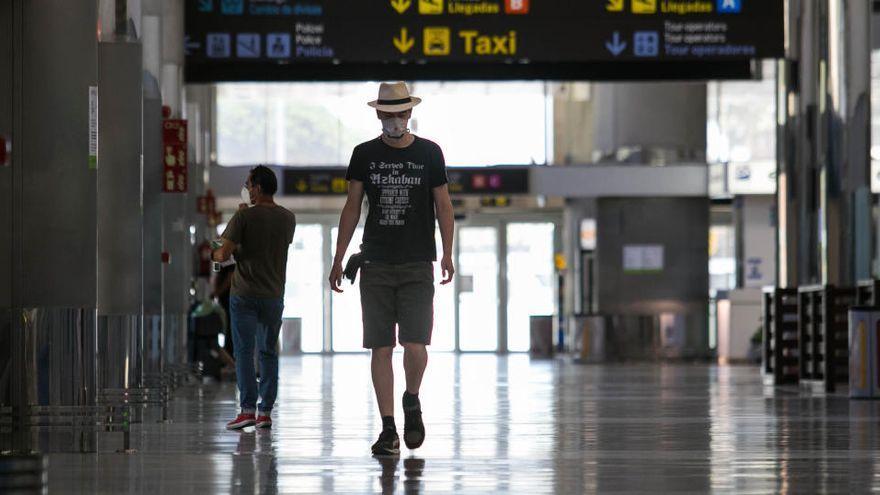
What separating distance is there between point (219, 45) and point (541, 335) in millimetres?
16928

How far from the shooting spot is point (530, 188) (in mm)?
→ 27484

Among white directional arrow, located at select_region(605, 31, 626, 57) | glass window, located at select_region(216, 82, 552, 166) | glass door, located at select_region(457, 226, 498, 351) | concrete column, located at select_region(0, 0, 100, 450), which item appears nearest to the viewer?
concrete column, located at select_region(0, 0, 100, 450)

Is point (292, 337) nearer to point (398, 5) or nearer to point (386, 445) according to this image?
point (398, 5)

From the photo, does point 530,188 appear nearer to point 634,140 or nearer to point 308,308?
point 634,140

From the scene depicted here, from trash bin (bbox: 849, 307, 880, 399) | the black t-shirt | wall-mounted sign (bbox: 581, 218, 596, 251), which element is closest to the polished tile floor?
trash bin (bbox: 849, 307, 880, 399)

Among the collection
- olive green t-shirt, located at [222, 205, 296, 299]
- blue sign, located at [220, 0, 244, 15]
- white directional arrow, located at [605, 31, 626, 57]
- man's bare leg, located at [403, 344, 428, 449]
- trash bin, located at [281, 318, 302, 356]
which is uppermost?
blue sign, located at [220, 0, 244, 15]

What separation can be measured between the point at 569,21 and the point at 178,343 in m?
4.96

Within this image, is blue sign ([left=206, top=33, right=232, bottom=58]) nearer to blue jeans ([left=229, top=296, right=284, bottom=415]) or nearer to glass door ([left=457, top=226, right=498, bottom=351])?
blue jeans ([left=229, top=296, right=284, bottom=415])

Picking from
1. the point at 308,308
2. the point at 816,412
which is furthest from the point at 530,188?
the point at 816,412

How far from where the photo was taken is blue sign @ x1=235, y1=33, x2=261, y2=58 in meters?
16.0

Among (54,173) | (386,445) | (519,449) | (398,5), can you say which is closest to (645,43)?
(398,5)

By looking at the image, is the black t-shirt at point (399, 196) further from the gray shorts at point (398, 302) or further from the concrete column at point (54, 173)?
the concrete column at point (54, 173)

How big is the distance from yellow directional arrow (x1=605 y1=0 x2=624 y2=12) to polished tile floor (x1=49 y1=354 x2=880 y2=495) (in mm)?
3442

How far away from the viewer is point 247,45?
52.5 feet
